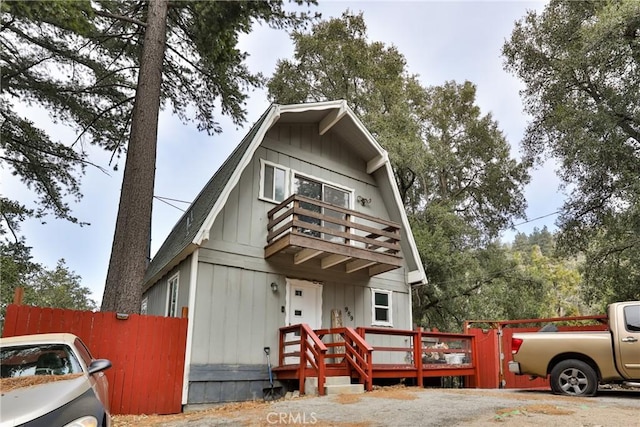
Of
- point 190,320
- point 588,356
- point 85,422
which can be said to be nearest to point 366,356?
point 190,320

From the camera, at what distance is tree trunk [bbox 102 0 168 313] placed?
8.65 metres

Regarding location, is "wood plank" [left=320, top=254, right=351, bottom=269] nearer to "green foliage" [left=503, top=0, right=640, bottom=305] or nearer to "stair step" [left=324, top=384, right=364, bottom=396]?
"stair step" [left=324, top=384, right=364, bottom=396]

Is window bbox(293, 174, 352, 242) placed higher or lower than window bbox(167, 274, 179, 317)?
higher

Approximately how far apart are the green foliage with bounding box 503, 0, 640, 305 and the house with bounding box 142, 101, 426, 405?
7.07 meters

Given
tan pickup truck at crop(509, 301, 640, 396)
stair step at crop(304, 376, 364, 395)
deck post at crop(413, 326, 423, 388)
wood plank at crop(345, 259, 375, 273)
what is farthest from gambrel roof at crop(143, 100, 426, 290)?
tan pickup truck at crop(509, 301, 640, 396)

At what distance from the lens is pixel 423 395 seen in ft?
24.5

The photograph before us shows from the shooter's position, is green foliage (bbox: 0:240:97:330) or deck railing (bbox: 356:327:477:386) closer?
deck railing (bbox: 356:327:477:386)

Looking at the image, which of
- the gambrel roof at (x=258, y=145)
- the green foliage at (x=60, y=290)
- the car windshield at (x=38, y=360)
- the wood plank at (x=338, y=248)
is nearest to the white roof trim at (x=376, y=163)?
the gambrel roof at (x=258, y=145)

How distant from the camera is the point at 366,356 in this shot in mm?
8773

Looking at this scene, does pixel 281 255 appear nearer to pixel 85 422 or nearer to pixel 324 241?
pixel 324 241

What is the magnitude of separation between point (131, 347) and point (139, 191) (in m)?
3.25

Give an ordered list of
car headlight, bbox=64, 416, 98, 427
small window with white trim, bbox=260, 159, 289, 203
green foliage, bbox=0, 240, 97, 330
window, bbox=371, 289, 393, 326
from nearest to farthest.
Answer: car headlight, bbox=64, 416, 98, 427
small window with white trim, bbox=260, 159, 289, 203
window, bbox=371, 289, 393, 326
green foliage, bbox=0, 240, 97, 330

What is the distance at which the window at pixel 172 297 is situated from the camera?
10133mm

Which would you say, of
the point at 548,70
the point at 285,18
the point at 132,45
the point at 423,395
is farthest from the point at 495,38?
the point at 423,395
